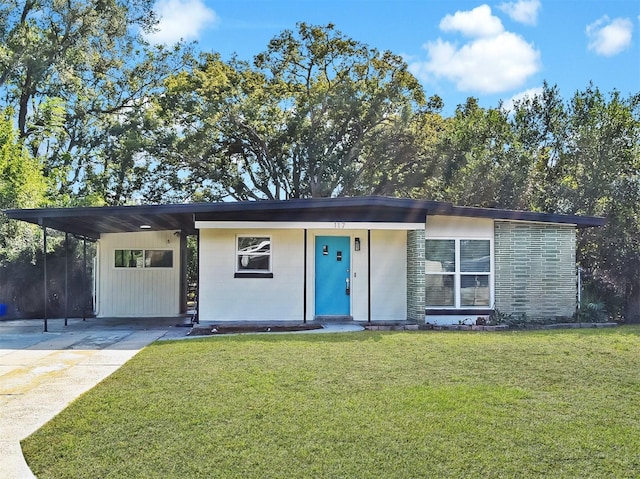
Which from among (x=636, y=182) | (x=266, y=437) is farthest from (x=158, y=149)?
(x=266, y=437)

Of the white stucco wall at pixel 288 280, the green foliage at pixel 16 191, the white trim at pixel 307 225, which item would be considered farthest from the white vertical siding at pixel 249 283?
the green foliage at pixel 16 191

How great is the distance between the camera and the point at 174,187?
2577cm

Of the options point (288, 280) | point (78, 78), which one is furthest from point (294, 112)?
point (288, 280)

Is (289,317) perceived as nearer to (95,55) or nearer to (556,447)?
(556,447)

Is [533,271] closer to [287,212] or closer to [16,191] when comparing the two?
[287,212]

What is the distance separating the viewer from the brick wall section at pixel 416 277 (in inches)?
476

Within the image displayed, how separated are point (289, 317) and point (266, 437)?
803 centimetres

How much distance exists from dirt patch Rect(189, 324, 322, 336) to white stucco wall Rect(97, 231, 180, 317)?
15.3 feet

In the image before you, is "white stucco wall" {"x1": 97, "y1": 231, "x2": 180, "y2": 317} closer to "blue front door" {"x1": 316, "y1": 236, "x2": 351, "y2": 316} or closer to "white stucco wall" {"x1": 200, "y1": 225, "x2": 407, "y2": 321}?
"white stucco wall" {"x1": 200, "y1": 225, "x2": 407, "y2": 321}

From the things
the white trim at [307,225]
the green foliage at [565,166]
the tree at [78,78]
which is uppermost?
the tree at [78,78]

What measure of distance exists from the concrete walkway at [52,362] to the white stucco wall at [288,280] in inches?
38.0

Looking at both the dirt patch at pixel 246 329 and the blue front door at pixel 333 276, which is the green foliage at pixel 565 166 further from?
the dirt patch at pixel 246 329

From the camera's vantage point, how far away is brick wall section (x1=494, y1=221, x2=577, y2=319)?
1257cm

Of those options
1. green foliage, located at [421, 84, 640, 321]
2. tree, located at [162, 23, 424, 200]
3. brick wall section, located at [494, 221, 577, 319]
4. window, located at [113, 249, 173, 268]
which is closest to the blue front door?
brick wall section, located at [494, 221, 577, 319]
